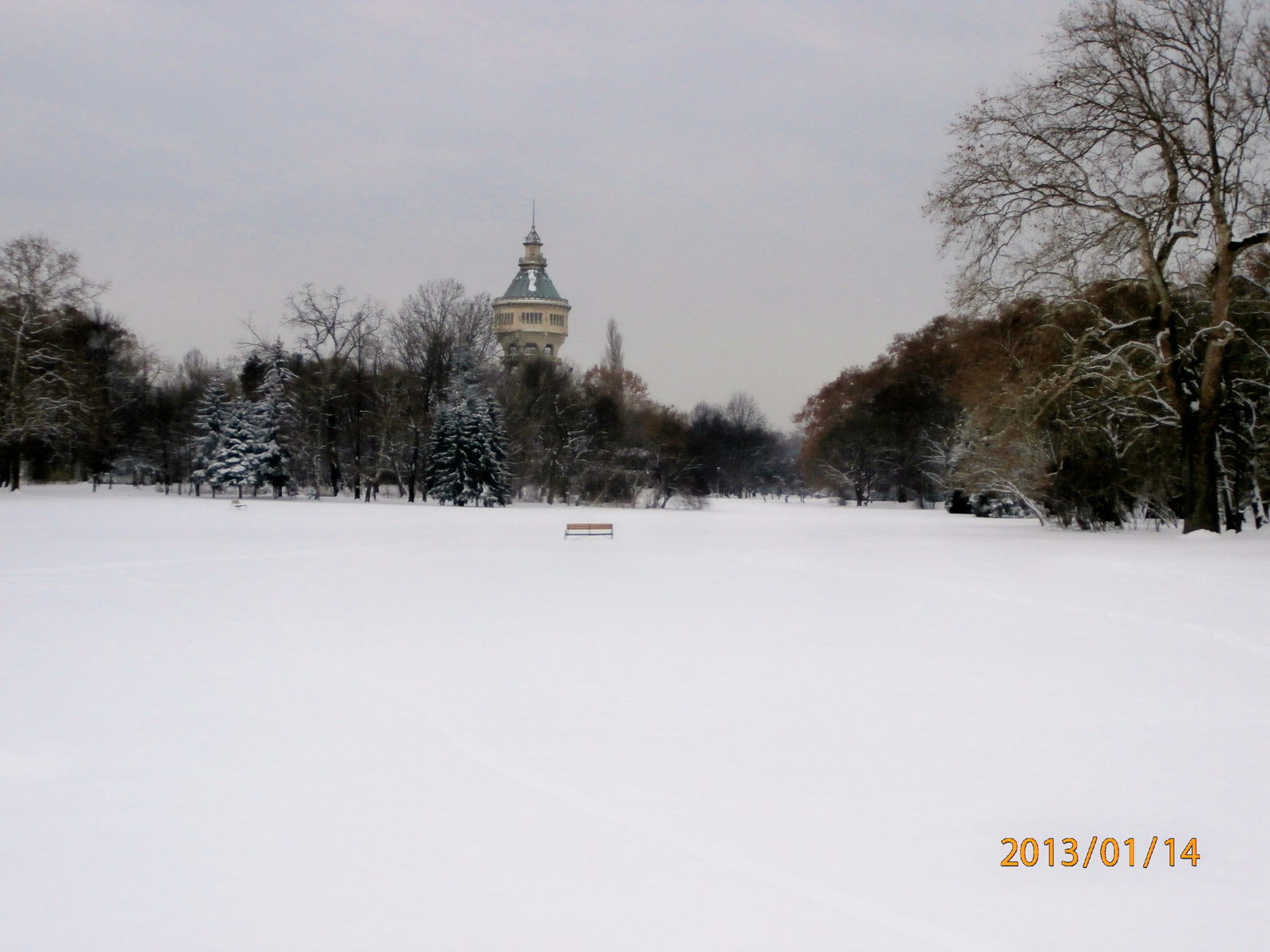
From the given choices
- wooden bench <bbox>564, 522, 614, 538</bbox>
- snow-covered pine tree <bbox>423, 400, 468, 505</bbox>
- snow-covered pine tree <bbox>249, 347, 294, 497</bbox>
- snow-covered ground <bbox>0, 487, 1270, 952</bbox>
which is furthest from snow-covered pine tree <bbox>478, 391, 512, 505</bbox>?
snow-covered ground <bbox>0, 487, 1270, 952</bbox>

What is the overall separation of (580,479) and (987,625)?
5685 centimetres

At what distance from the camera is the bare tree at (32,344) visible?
53.8 m

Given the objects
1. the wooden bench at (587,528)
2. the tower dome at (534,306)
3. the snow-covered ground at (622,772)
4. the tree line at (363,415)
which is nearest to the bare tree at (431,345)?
the tree line at (363,415)

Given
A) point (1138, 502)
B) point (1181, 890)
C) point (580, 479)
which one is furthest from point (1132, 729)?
point (580, 479)

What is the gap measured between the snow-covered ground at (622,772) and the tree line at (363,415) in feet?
161

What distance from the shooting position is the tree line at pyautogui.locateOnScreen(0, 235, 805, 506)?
191 feet

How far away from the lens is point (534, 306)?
15138 cm

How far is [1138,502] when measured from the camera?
113 ft

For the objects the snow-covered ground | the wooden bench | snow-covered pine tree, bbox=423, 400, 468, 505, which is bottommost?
the snow-covered ground

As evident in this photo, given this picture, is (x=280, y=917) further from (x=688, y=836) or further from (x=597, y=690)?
(x=597, y=690)

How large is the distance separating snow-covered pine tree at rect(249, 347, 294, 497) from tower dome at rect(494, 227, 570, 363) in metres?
81.0

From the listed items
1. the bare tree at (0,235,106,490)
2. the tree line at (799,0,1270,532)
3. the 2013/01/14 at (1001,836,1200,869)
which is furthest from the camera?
the bare tree at (0,235,106,490)

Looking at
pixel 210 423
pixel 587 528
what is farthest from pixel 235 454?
pixel 587 528

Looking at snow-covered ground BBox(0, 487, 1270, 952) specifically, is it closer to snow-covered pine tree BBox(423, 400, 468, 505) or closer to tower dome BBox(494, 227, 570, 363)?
snow-covered pine tree BBox(423, 400, 468, 505)
